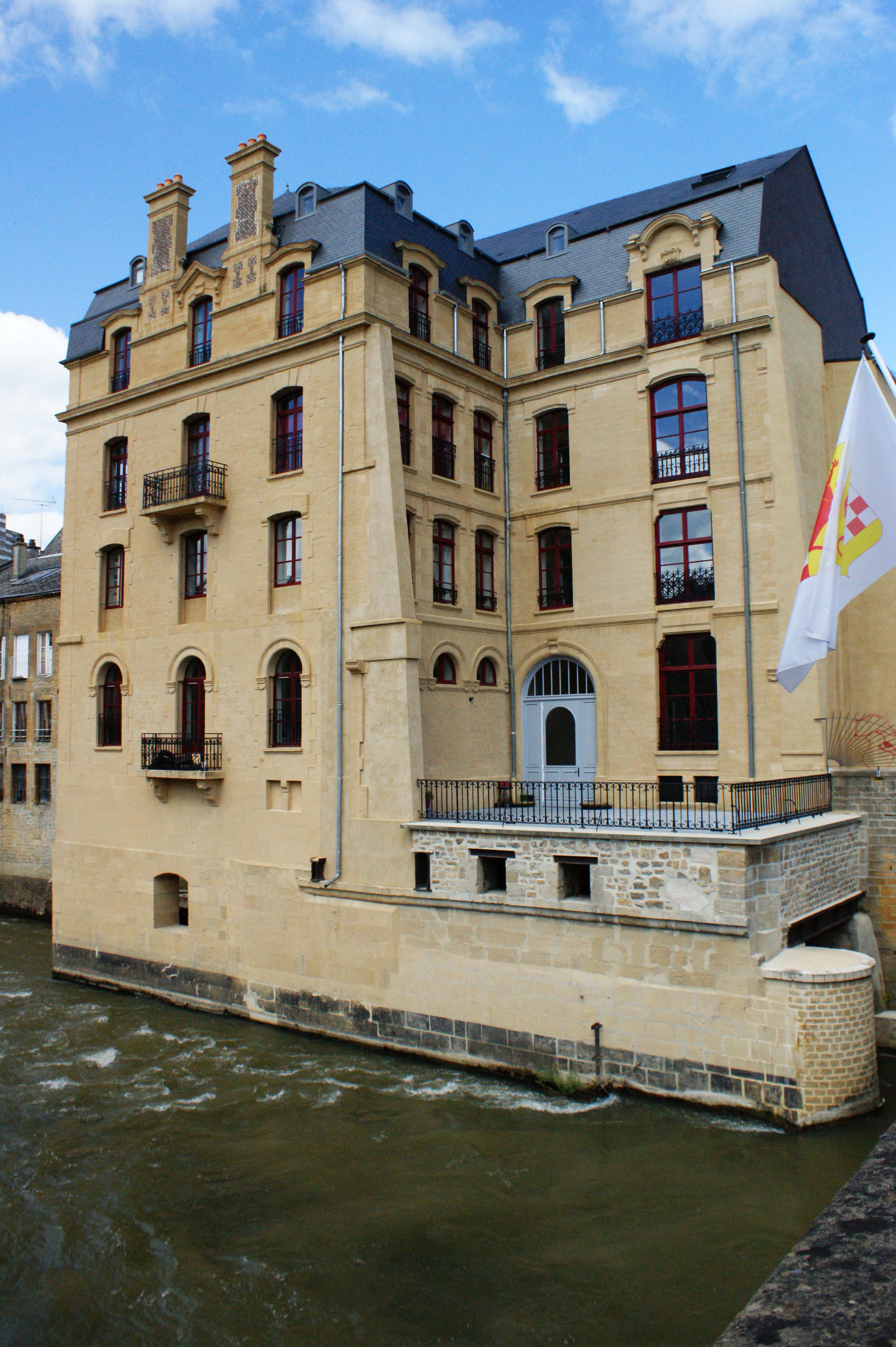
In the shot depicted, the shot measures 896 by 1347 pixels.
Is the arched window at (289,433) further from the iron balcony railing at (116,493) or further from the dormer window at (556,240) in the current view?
the dormer window at (556,240)

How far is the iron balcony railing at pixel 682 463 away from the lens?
2141cm

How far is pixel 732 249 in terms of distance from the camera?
68.4ft

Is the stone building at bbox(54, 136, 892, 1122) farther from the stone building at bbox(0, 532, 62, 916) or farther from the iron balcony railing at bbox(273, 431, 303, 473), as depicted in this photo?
the stone building at bbox(0, 532, 62, 916)

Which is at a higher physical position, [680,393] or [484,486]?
[680,393]

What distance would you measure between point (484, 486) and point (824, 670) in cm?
887

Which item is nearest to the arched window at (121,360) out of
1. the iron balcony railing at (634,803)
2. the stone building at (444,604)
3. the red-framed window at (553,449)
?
the stone building at (444,604)

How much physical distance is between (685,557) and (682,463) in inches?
82.1

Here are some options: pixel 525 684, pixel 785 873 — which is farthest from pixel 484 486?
pixel 785 873

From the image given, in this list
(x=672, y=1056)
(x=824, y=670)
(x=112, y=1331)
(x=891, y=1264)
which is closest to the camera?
(x=891, y=1264)

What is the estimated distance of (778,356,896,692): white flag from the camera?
42.0 feet

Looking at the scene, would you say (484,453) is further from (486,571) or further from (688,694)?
(688,694)

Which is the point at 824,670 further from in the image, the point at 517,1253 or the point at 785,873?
the point at 517,1253

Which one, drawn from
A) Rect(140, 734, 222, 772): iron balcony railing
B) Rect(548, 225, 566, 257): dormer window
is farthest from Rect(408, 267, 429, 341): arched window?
Rect(140, 734, 222, 772): iron balcony railing

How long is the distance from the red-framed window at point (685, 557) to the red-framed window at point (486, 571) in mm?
3949
